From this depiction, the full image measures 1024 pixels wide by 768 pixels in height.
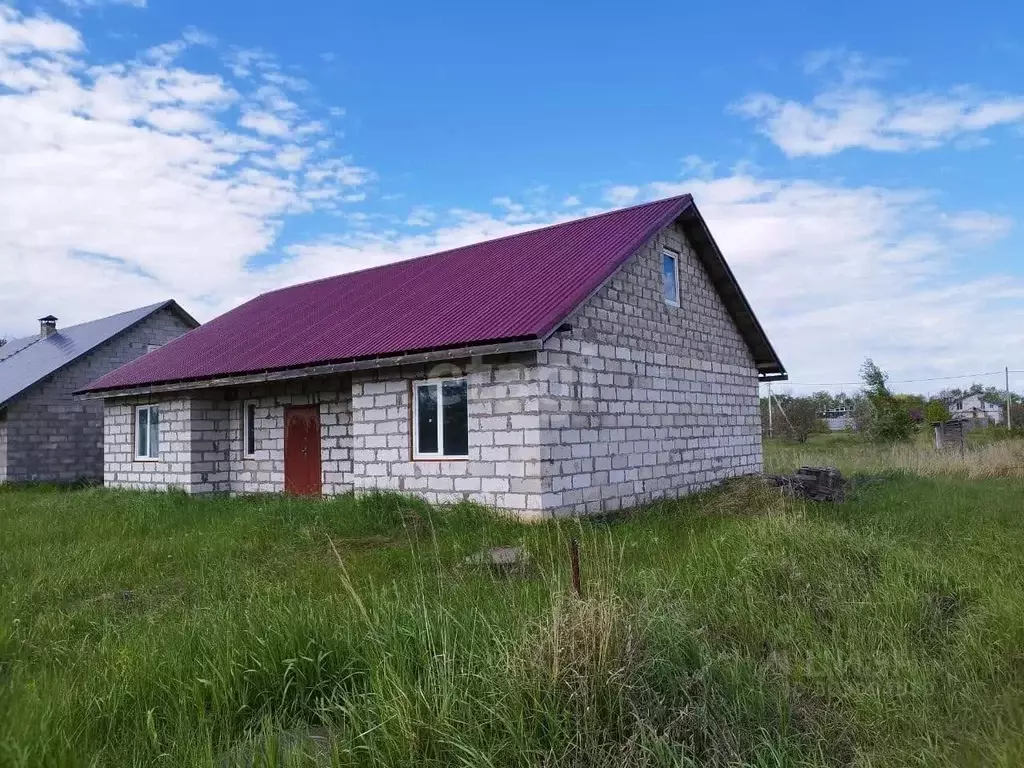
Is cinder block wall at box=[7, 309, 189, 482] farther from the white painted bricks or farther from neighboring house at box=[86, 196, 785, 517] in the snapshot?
the white painted bricks

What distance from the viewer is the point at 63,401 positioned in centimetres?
2233

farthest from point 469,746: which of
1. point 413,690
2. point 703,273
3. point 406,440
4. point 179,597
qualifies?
point 703,273

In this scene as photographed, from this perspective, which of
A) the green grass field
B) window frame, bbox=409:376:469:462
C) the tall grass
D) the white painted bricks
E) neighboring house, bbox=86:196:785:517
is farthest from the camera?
the tall grass

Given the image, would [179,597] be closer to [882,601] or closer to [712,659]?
[712,659]

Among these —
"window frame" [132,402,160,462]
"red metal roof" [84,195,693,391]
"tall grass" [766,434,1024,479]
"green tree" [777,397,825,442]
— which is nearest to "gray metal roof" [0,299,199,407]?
"red metal roof" [84,195,693,391]

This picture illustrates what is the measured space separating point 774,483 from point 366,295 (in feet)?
31.1

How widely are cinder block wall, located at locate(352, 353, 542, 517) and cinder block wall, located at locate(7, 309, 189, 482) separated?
13709mm

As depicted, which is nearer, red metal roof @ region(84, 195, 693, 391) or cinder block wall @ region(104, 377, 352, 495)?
red metal roof @ region(84, 195, 693, 391)

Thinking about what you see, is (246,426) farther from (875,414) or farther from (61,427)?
(875,414)

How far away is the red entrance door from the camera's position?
47.4 feet

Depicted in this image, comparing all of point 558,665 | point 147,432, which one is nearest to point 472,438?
point 558,665

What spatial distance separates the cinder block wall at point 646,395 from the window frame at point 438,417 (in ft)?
5.08

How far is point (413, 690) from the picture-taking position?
3.61 meters

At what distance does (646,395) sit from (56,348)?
21031mm
